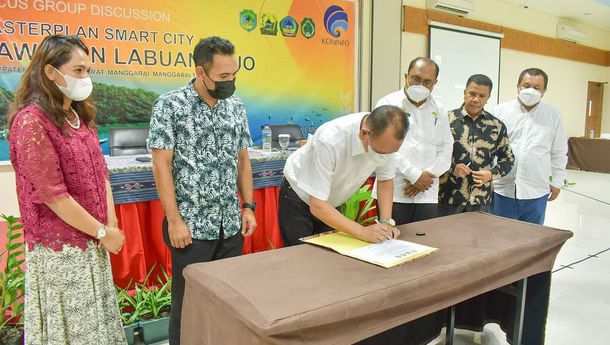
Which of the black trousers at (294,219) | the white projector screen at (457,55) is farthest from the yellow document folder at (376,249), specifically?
the white projector screen at (457,55)

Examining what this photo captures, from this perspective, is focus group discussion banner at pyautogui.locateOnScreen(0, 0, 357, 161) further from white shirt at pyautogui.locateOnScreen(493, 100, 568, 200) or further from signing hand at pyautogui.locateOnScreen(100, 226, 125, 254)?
white shirt at pyautogui.locateOnScreen(493, 100, 568, 200)

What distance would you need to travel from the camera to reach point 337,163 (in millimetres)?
1729

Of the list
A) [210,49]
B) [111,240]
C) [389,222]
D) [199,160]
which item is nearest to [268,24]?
[210,49]

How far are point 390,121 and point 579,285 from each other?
245 centimetres

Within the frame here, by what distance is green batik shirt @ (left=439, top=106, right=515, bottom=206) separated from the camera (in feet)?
7.92

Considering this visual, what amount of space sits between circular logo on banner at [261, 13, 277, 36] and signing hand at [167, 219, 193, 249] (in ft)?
11.0

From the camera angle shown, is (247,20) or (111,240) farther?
(247,20)

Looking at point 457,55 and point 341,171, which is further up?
point 457,55

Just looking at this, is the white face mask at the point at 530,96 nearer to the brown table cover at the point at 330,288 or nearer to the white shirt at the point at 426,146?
the white shirt at the point at 426,146

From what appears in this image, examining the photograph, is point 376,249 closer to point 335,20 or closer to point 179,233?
point 179,233

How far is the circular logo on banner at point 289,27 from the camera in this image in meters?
4.71

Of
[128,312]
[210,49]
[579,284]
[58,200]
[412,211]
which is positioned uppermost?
[210,49]

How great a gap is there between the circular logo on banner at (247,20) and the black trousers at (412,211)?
9.42ft

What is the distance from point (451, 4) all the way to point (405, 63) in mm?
1178
